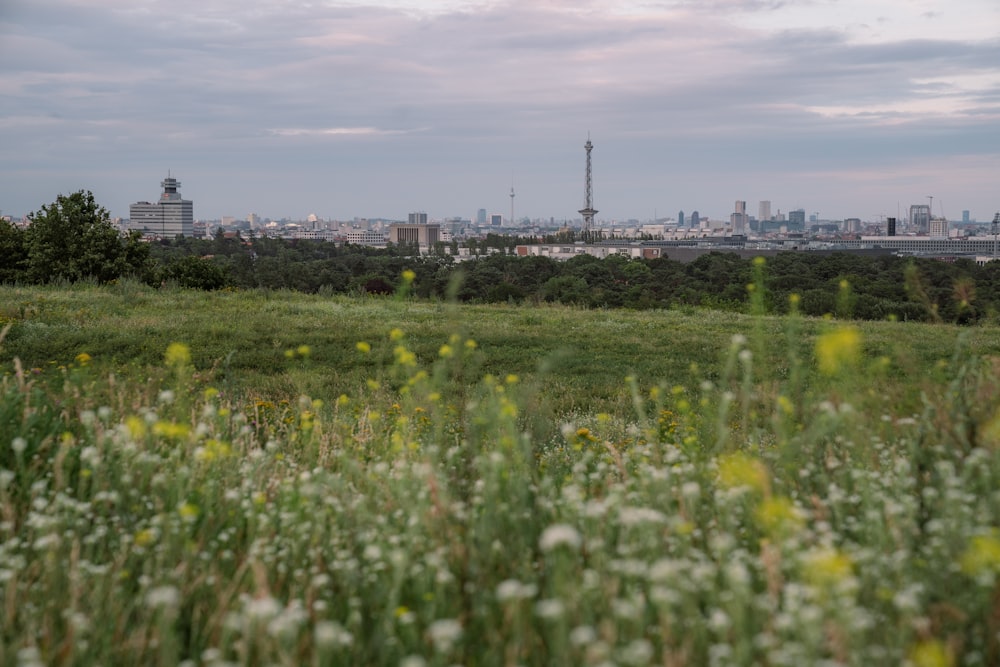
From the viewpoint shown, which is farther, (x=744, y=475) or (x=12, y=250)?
(x=12, y=250)

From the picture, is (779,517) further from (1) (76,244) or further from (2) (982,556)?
(1) (76,244)

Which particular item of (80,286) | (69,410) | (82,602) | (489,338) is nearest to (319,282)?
(80,286)

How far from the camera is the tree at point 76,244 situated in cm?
2491

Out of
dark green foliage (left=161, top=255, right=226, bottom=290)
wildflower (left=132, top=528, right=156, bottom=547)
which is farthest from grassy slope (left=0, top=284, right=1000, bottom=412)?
dark green foliage (left=161, top=255, right=226, bottom=290)

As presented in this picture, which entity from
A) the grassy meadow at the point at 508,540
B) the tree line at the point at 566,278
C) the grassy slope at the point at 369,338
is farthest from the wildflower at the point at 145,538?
the tree line at the point at 566,278

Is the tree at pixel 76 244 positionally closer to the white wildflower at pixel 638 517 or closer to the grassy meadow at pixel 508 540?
the grassy meadow at pixel 508 540

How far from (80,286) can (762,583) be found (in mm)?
17449

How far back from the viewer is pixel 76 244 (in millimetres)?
25250

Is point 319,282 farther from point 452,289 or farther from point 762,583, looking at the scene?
point 762,583

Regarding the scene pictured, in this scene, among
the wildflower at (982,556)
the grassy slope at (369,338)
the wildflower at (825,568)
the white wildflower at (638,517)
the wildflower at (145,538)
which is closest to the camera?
the wildflower at (825,568)

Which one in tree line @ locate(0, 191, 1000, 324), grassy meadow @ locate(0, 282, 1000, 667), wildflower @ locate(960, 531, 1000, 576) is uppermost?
tree line @ locate(0, 191, 1000, 324)

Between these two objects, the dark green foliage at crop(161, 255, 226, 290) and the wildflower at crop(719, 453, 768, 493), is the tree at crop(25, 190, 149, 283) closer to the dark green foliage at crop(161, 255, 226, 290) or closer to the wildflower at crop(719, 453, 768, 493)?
the dark green foliage at crop(161, 255, 226, 290)

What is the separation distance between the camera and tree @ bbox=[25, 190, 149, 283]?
981 inches

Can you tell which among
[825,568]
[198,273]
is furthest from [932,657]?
[198,273]
